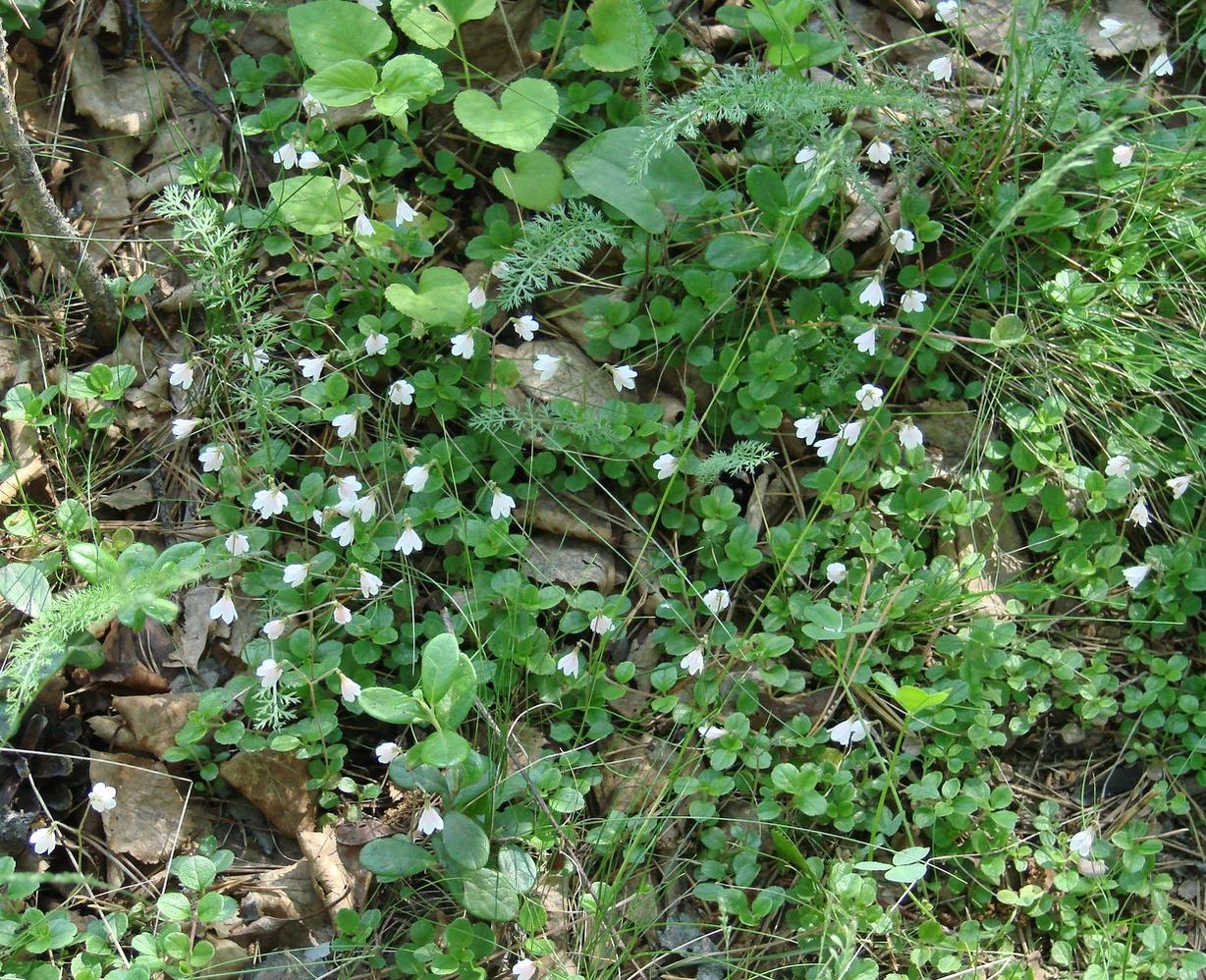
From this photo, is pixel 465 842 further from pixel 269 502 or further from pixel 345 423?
pixel 345 423

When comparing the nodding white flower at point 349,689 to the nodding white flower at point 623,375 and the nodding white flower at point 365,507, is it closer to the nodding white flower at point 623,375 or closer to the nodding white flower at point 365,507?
the nodding white flower at point 365,507

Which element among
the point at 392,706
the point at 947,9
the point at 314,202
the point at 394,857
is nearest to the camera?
the point at 392,706

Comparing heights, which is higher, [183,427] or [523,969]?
[183,427]

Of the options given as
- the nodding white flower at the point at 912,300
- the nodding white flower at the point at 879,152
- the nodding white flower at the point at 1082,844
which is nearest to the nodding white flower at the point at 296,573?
the nodding white flower at the point at 912,300

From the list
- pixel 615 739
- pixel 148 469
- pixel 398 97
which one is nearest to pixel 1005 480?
pixel 615 739

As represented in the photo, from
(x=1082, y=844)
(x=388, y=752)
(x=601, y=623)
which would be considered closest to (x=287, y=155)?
(x=601, y=623)

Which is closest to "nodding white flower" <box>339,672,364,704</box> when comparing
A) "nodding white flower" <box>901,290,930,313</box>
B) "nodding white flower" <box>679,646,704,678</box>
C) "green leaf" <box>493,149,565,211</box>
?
"nodding white flower" <box>679,646,704,678</box>

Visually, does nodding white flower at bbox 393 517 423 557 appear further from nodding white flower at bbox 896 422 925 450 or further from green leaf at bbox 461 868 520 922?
nodding white flower at bbox 896 422 925 450
